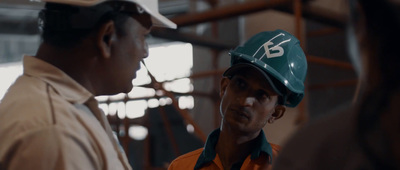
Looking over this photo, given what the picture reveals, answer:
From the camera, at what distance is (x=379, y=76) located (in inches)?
30.8

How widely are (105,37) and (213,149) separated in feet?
3.50

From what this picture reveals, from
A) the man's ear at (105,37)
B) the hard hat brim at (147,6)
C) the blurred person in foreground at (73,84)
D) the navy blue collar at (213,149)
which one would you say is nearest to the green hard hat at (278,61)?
the navy blue collar at (213,149)

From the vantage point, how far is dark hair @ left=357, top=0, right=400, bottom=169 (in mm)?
768

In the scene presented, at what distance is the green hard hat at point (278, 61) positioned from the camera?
8.43ft

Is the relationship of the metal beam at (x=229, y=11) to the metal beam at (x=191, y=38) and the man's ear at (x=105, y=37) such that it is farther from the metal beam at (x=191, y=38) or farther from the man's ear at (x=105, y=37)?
the man's ear at (x=105, y=37)

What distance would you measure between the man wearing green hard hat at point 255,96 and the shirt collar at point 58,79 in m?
0.93

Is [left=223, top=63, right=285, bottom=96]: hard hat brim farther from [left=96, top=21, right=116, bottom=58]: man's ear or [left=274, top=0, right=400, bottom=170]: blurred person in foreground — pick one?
[left=274, top=0, right=400, bottom=170]: blurred person in foreground

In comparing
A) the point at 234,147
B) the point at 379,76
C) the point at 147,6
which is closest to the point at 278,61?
the point at 234,147

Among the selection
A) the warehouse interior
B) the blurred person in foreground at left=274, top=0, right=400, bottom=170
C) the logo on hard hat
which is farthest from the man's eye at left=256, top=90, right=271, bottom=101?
the warehouse interior

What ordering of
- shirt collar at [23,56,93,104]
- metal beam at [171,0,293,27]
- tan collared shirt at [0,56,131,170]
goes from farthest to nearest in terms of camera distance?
metal beam at [171,0,293,27], shirt collar at [23,56,93,104], tan collared shirt at [0,56,131,170]

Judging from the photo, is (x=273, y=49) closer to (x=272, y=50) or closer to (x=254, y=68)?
(x=272, y=50)

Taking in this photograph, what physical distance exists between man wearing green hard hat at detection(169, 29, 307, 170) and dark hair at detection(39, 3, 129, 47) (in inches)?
34.9

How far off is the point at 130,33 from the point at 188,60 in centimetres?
1479

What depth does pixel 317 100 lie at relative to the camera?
10.6 metres
